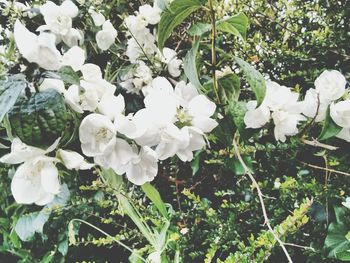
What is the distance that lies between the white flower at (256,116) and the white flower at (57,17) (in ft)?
1.12

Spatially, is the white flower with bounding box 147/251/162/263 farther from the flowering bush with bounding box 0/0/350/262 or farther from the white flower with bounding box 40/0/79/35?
the white flower with bounding box 40/0/79/35

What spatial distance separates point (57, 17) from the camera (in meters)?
0.80

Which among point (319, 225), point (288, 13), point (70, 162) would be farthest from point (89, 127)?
point (288, 13)

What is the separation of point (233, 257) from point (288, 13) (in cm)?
53

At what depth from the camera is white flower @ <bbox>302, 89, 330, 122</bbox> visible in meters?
0.67

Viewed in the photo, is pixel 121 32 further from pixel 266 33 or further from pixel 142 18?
pixel 266 33

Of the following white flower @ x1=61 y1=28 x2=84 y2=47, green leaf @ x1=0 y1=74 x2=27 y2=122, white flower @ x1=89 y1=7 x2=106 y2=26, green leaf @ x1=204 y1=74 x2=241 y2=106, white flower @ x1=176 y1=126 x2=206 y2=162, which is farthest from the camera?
white flower @ x1=89 y1=7 x2=106 y2=26

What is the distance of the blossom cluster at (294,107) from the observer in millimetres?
651

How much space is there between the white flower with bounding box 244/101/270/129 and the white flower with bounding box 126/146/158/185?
165mm

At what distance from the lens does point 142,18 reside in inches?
35.0

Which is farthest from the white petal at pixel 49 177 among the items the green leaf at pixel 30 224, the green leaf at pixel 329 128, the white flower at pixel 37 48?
the green leaf at pixel 30 224

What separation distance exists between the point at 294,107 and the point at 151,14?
1.10 ft

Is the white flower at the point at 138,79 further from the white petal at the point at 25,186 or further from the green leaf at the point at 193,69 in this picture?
the white petal at the point at 25,186

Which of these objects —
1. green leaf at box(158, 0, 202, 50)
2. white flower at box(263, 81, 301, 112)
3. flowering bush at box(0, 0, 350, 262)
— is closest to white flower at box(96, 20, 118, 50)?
flowering bush at box(0, 0, 350, 262)
